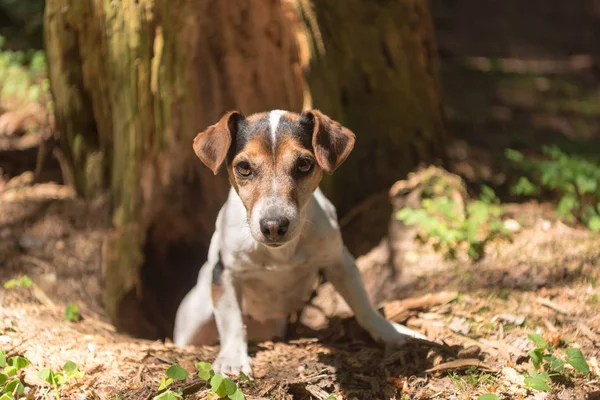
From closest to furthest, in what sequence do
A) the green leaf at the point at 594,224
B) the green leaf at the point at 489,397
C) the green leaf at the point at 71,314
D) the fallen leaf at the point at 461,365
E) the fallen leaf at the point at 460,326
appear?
the green leaf at the point at 489,397 → the fallen leaf at the point at 461,365 → the fallen leaf at the point at 460,326 → the green leaf at the point at 71,314 → the green leaf at the point at 594,224

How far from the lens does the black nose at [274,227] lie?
3.39m

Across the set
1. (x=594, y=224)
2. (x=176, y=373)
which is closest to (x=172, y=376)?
(x=176, y=373)

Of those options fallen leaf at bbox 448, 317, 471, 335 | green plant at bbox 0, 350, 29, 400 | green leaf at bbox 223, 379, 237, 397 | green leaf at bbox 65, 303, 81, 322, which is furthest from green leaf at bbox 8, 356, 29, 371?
fallen leaf at bbox 448, 317, 471, 335

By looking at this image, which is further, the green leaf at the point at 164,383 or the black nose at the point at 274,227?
the green leaf at the point at 164,383

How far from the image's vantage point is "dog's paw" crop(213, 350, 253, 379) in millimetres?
3805

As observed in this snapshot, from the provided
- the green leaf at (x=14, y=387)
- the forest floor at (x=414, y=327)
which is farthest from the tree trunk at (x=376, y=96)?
the green leaf at (x=14, y=387)

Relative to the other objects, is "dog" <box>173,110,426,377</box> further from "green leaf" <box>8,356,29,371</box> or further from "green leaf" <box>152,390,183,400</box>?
"green leaf" <box>8,356,29,371</box>

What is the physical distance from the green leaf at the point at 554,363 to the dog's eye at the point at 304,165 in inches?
A: 72.3

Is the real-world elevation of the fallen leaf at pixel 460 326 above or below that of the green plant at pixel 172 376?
below

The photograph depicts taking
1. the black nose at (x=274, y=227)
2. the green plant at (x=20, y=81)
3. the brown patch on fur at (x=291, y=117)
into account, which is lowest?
the black nose at (x=274, y=227)

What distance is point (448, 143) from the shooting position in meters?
6.49

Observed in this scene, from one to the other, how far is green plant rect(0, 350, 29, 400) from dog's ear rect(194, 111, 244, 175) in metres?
1.63

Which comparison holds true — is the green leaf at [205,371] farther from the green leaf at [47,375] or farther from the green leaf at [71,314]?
the green leaf at [71,314]

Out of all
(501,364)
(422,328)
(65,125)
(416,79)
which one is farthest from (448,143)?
(65,125)
